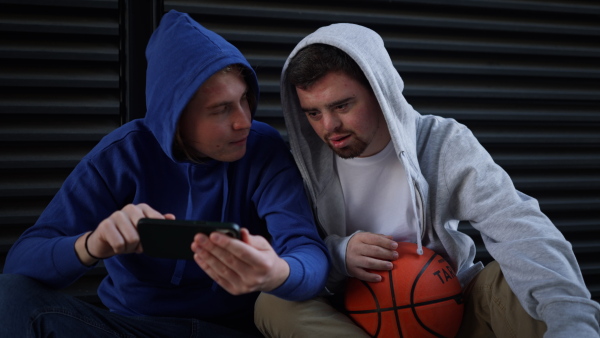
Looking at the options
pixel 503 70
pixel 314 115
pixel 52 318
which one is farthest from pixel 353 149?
pixel 503 70

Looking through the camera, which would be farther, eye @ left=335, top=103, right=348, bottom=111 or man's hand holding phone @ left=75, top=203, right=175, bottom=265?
eye @ left=335, top=103, right=348, bottom=111

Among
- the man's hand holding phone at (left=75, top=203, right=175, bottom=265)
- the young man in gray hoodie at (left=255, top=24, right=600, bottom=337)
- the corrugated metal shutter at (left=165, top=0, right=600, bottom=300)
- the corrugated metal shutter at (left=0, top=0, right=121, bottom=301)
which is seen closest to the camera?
the man's hand holding phone at (left=75, top=203, right=175, bottom=265)

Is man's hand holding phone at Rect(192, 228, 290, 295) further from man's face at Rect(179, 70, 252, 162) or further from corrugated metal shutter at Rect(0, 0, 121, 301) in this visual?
corrugated metal shutter at Rect(0, 0, 121, 301)

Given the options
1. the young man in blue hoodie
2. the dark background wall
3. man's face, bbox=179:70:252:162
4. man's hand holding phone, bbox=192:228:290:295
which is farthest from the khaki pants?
the dark background wall

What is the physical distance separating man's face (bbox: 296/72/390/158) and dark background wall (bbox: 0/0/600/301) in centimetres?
100

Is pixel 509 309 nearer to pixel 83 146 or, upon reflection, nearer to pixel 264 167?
pixel 264 167

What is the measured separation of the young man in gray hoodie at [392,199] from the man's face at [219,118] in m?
0.26

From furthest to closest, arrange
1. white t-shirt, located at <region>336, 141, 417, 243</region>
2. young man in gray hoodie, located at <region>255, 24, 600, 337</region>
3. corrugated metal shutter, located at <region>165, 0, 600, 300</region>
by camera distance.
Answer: corrugated metal shutter, located at <region>165, 0, 600, 300</region>, white t-shirt, located at <region>336, 141, 417, 243</region>, young man in gray hoodie, located at <region>255, 24, 600, 337</region>

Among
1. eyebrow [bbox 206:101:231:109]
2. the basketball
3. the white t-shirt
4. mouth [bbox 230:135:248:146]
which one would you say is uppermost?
eyebrow [bbox 206:101:231:109]

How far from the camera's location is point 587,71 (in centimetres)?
370

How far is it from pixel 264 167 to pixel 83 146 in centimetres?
119

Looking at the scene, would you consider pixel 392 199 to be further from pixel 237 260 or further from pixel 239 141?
pixel 237 260

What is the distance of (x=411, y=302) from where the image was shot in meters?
2.17

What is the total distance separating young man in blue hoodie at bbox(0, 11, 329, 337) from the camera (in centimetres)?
198
